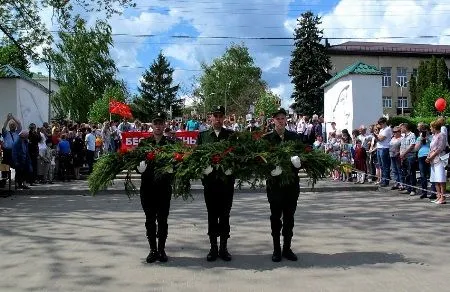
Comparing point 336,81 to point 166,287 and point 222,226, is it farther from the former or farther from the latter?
point 166,287

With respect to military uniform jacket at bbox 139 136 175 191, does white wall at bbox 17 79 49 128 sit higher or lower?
higher

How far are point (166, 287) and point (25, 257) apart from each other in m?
2.66

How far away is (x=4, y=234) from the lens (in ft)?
31.4

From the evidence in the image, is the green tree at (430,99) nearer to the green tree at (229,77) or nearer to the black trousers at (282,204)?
the green tree at (229,77)

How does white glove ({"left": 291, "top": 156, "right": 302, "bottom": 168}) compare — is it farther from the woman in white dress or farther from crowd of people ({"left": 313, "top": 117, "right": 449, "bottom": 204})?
the woman in white dress

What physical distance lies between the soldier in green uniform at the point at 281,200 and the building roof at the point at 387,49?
7531 centimetres

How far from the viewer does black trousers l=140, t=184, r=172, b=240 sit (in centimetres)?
729

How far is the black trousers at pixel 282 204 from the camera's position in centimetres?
723

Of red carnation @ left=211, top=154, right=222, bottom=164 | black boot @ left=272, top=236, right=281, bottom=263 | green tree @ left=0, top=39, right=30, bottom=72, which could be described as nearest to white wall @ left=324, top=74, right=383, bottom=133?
green tree @ left=0, top=39, right=30, bottom=72

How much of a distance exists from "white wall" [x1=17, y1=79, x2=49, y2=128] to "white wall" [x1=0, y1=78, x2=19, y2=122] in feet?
0.66

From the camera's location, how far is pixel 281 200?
7246 mm

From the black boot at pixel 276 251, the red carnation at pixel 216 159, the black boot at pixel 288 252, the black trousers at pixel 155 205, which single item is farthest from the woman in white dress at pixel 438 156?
the black trousers at pixel 155 205


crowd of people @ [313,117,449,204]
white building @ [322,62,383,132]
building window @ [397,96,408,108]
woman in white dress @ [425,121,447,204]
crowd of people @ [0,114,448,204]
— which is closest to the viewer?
woman in white dress @ [425,121,447,204]

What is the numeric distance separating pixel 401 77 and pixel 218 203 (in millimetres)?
85316
